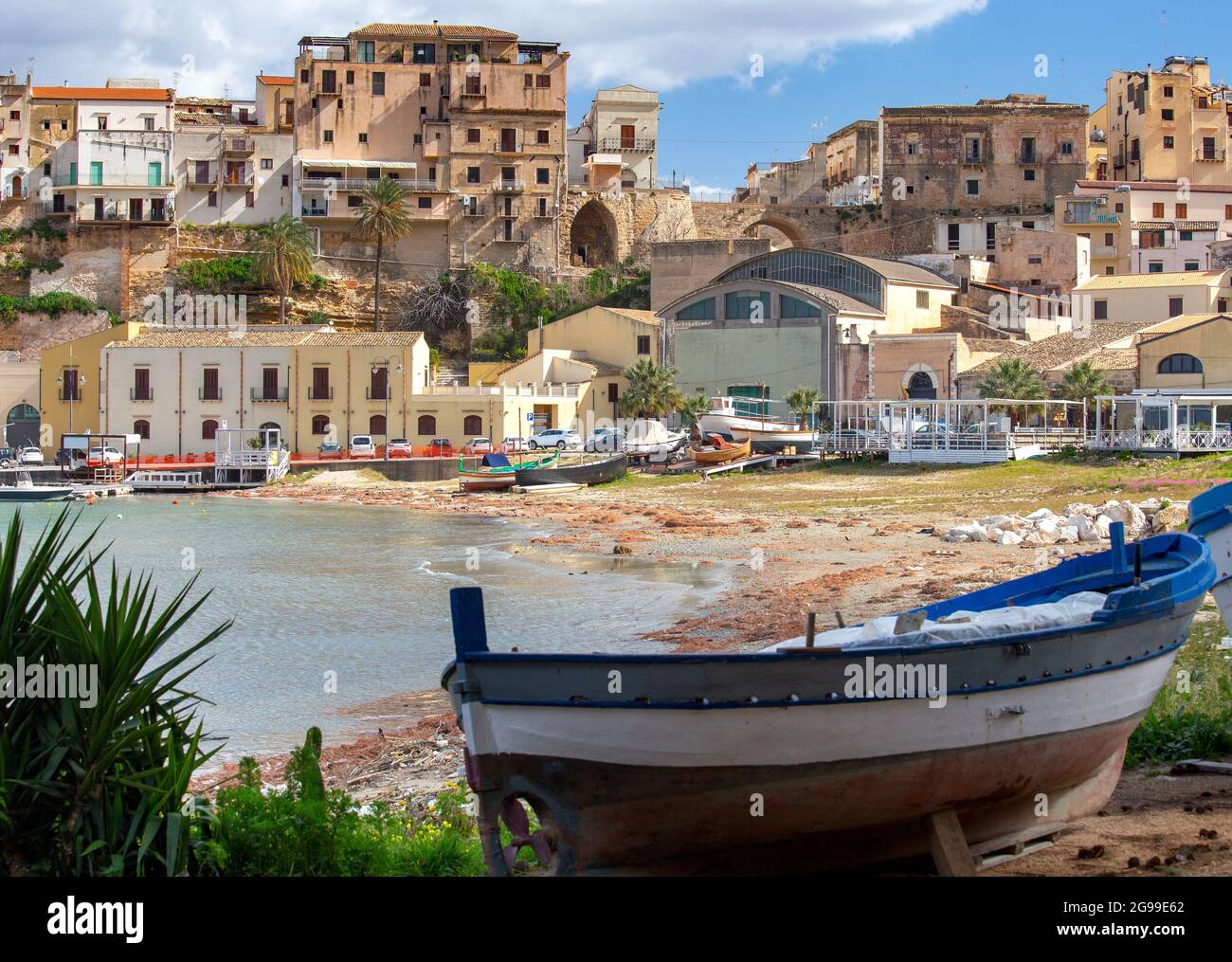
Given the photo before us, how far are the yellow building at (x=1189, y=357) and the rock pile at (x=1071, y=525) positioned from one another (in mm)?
21757

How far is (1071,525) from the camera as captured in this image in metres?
27.1

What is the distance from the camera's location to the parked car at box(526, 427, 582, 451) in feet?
187

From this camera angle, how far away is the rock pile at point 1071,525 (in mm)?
26359

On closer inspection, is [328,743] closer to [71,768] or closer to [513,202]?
[71,768]

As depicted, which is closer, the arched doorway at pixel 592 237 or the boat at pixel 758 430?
the boat at pixel 758 430

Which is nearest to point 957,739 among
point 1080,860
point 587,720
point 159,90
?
point 1080,860

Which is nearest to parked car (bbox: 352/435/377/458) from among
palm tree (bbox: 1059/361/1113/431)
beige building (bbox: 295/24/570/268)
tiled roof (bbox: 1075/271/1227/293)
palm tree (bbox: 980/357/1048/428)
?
beige building (bbox: 295/24/570/268)

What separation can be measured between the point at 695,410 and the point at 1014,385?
40.2ft

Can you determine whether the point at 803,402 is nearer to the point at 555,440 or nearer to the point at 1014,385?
the point at 1014,385

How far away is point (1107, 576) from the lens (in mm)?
10734

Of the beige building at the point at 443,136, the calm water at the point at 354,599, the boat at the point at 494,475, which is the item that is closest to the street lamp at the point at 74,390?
the beige building at the point at 443,136

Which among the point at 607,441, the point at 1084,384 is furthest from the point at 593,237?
the point at 1084,384

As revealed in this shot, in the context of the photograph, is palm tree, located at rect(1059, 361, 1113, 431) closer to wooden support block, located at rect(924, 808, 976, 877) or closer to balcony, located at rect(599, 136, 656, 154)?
wooden support block, located at rect(924, 808, 976, 877)

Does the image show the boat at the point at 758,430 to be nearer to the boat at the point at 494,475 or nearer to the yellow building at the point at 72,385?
the boat at the point at 494,475
